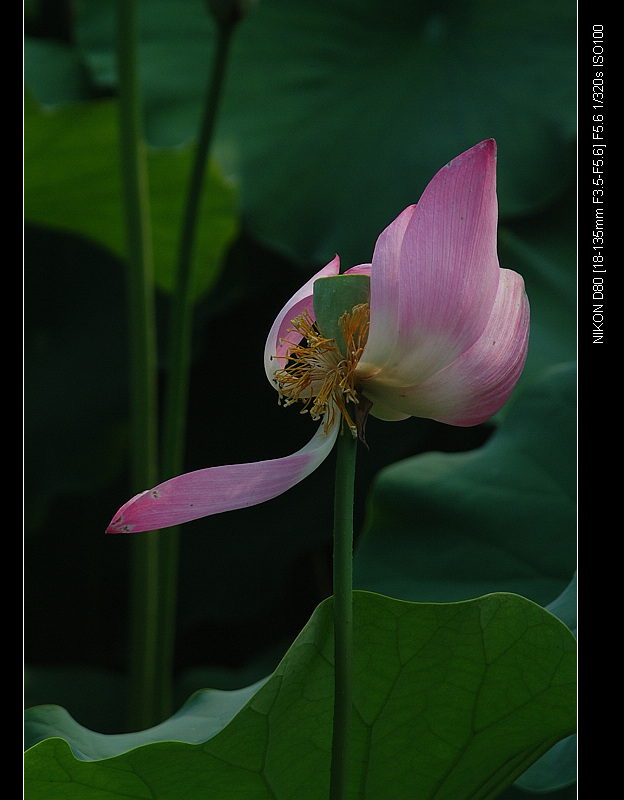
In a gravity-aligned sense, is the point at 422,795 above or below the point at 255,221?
below

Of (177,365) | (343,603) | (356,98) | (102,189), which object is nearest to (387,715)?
(343,603)

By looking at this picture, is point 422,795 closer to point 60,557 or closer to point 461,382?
point 461,382

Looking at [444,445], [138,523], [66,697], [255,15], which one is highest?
[255,15]

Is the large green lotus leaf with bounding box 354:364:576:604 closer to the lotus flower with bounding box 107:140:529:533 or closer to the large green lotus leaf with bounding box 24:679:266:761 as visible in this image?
the large green lotus leaf with bounding box 24:679:266:761

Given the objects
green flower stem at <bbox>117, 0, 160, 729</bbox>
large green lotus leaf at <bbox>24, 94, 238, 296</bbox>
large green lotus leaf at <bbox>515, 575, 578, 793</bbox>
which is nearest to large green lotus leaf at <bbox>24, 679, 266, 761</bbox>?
large green lotus leaf at <bbox>515, 575, 578, 793</bbox>

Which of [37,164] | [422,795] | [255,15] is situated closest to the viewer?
[422,795]

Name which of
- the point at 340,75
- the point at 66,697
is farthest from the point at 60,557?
the point at 340,75
